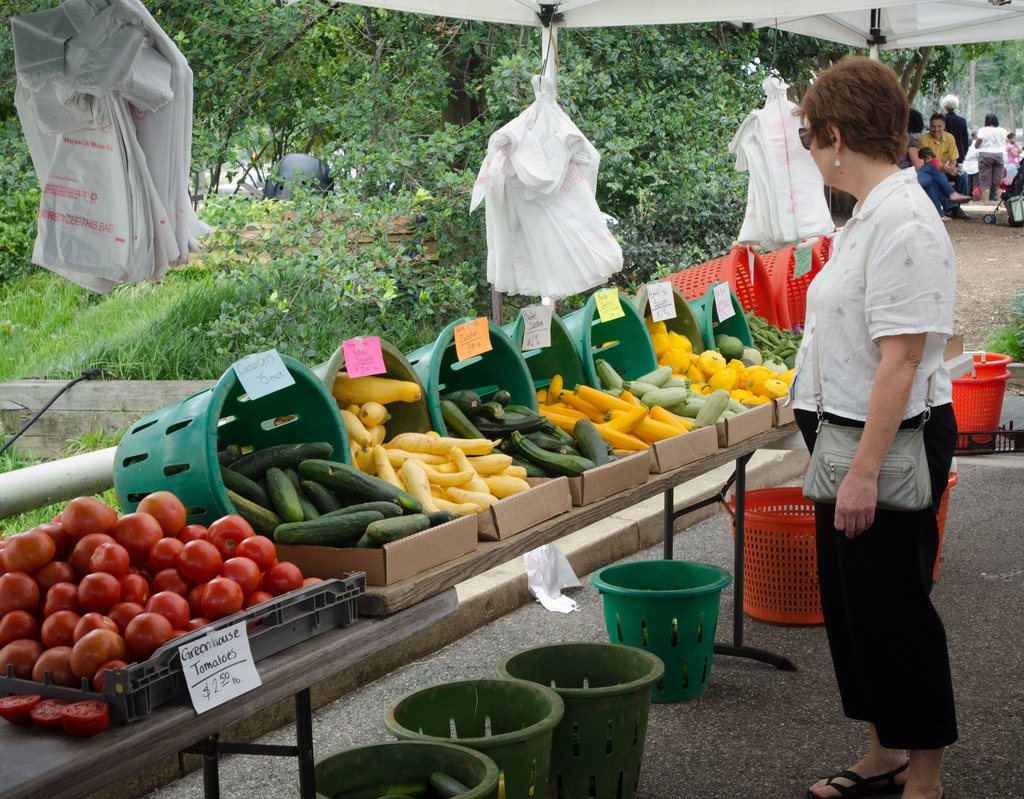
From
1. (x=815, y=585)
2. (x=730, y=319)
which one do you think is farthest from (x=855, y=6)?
(x=815, y=585)

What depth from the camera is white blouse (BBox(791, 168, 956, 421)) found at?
2320 mm

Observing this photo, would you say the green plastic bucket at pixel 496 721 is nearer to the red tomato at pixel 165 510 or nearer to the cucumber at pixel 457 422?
the cucumber at pixel 457 422

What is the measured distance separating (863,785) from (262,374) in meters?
2.11

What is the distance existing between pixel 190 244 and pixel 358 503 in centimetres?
113

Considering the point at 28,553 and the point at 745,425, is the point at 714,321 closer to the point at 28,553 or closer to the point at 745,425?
the point at 745,425

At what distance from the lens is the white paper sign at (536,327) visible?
3516 mm

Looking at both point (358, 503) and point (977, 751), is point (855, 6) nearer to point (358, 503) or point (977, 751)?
point (977, 751)

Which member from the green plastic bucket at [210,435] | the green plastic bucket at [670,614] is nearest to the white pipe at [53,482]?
the green plastic bucket at [210,435]

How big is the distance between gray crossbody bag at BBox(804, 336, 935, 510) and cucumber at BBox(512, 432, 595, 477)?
67 cm

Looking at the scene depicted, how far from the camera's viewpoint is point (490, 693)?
273 cm

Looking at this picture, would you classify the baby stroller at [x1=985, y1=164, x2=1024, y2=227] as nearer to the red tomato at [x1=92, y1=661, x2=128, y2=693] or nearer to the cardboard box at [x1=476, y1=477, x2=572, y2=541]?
the cardboard box at [x1=476, y1=477, x2=572, y2=541]

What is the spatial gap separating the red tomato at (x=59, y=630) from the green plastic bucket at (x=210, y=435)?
52 centimetres

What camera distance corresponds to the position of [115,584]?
1.70m

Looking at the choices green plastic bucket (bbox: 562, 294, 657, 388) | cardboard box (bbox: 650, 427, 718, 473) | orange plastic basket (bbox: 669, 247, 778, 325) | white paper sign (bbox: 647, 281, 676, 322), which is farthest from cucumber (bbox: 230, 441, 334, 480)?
orange plastic basket (bbox: 669, 247, 778, 325)
